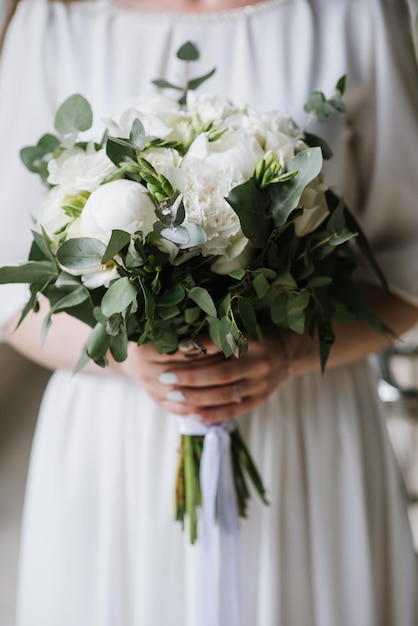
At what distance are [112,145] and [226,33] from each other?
50 centimetres

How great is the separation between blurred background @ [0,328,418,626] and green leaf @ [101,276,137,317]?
1.69 m

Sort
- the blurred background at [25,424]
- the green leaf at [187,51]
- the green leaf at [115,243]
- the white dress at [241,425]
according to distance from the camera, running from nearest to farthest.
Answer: the green leaf at [115,243] → the green leaf at [187,51] → the white dress at [241,425] → the blurred background at [25,424]

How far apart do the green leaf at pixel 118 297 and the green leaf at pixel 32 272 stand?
0.11 m

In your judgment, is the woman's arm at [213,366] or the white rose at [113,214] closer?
the white rose at [113,214]

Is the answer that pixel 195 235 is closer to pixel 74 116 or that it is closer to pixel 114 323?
pixel 114 323

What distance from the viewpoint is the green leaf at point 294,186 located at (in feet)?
2.43

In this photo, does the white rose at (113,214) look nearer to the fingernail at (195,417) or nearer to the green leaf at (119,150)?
the green leaf at (119,150)

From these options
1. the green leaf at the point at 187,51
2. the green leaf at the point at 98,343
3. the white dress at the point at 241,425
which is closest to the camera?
the green leaf at the point at 98,343

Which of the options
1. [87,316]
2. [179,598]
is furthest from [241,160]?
[179,598]

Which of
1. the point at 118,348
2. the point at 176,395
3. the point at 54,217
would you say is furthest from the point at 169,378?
the point at 54,217

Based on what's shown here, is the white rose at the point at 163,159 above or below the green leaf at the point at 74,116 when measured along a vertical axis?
below

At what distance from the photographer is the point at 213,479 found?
0.95m

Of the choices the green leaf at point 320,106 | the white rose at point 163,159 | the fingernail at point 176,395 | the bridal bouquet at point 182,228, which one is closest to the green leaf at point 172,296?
the bridal bouquet at point 182,228

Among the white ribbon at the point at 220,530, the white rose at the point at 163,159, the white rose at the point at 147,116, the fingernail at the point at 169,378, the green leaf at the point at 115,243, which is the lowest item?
the white ribbon at the point at 220,530
